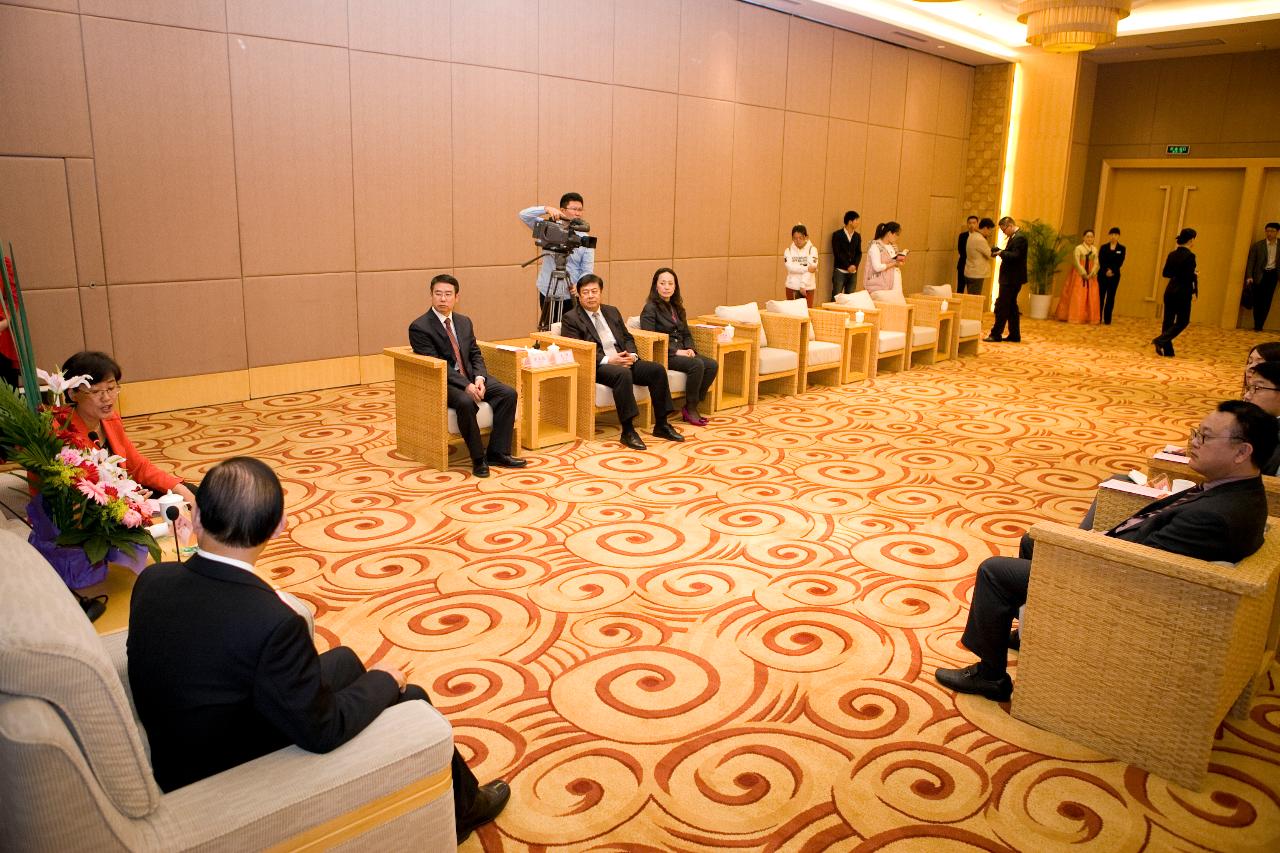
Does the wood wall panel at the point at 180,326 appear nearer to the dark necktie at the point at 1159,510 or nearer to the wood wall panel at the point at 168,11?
the wood wall panel at the point at 168,11

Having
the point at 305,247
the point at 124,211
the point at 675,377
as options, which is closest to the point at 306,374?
the point at 305,247

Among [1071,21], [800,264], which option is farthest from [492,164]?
[1071,21]

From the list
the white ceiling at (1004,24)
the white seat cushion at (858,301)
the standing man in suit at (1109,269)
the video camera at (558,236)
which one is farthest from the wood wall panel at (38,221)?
the standing man in suit at (1109,269)

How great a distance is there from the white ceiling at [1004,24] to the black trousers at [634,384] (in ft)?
19.8

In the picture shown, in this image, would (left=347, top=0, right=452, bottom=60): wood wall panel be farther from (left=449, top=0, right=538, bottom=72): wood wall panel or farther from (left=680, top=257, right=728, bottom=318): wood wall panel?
(left=680, top=257, right=728, bottom=318): wood wall panel

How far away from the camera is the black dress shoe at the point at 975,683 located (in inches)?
125

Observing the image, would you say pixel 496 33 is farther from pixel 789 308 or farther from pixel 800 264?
pixel 800 264

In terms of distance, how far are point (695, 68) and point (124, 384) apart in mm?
6684

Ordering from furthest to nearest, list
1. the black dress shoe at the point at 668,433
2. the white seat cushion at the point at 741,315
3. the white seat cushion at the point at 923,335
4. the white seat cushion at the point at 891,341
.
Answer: the white seat cushion at the point at 923,335 → the white seat cushion at the point at 891,341 → the white seat cushion at the point at 741,315 → the black dress shoe at the point at 668,433

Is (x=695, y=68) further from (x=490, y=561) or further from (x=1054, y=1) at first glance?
(x=490, y=561)

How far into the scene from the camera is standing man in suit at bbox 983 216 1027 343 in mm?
11367

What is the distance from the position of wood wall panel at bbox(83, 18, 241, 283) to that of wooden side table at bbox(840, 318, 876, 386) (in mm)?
5413

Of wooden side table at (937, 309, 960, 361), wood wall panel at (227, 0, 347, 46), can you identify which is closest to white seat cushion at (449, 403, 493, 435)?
wood wall panel at (227, 0, 347, 46)

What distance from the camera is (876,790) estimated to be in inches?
104
